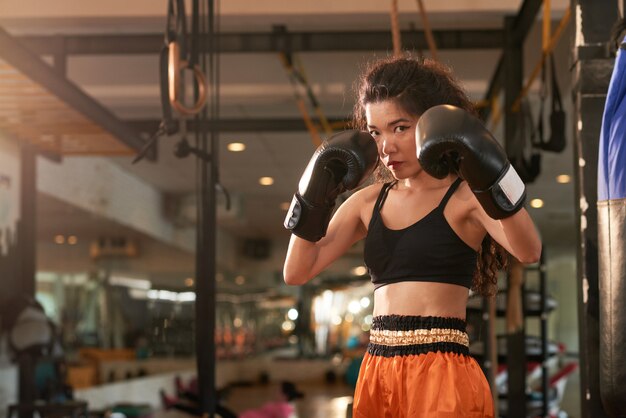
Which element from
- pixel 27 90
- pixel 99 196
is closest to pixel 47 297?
pixel 99 196

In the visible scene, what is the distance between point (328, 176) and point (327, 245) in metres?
0.24

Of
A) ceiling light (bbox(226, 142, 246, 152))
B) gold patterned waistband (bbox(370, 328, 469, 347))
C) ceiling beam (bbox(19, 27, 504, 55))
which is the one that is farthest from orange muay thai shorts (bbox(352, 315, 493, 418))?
ceiling light (bbox(226, 142, 246, 152))

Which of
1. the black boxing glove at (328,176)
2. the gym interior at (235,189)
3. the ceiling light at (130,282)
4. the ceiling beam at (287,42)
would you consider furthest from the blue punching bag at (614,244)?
the ceiling light at (130,282)

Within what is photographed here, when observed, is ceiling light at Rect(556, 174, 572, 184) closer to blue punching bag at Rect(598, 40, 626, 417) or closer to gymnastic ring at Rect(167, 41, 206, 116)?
gymnastic ring at Rect(167, 41, 206, 116)

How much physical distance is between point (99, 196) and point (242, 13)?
5.60 m

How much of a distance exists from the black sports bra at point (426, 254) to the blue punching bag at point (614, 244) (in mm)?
450

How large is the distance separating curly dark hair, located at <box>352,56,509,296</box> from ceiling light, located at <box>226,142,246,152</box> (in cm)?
Result: 779

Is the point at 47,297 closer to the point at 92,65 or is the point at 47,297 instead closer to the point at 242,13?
the point at 92,65

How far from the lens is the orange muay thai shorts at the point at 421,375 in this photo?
188 cm

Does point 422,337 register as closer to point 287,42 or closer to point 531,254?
point 531,254

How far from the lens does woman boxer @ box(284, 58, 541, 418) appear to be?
1886 mm

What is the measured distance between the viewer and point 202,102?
3.61 meters

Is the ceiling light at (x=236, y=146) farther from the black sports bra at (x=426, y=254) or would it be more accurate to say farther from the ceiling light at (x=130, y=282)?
the black sports bra at (x=426, y=254)

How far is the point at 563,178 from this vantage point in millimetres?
11805
